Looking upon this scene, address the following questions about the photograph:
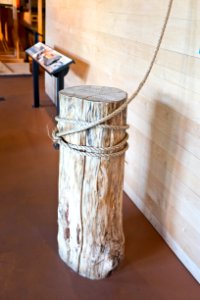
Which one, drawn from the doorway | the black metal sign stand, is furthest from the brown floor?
the doorway

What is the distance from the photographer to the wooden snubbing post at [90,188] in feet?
4.36

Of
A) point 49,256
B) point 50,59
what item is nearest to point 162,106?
point 49,256

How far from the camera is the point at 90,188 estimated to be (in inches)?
55.8

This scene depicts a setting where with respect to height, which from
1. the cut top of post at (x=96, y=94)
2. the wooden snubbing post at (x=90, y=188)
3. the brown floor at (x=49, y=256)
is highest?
the cut top of post at (x=96, y=94)

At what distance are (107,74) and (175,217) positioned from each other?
1272 millimetres

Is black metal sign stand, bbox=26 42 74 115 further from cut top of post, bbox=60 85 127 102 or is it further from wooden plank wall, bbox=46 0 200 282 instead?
cut top of post, bbox=60 85 127 102

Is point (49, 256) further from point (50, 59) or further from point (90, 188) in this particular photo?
point (50, 59)

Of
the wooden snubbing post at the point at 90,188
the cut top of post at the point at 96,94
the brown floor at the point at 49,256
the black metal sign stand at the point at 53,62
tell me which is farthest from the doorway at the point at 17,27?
the wooden snubbing post at the point at 90,188

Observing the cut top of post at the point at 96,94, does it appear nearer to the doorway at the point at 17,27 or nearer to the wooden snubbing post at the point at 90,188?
the wooden snubbing post at the point at 90,188

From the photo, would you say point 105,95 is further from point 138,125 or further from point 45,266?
point 45,266

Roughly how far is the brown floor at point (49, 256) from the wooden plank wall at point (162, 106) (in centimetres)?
11

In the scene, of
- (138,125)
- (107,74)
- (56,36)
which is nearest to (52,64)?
(107,74)

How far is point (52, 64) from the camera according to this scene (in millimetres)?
3162

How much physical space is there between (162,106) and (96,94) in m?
0.50
